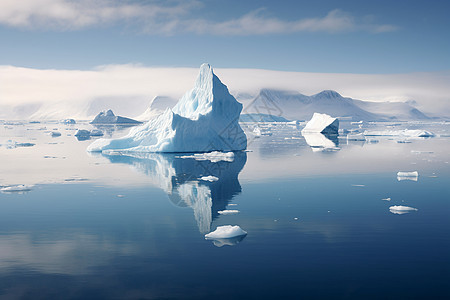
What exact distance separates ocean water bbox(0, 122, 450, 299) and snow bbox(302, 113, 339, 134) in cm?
3058

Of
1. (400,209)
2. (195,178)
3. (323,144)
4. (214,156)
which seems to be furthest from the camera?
(323,144)

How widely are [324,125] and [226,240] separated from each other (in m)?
42.7

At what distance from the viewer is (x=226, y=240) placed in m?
8.26

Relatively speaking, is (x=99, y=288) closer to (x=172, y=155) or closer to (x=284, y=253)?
(x=284, y=253)

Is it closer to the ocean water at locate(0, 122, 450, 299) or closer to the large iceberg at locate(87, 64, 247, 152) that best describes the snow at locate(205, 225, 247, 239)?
the ocean water at locate(0, 122, 450, 299)

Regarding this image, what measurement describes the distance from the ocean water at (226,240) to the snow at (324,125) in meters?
30.6

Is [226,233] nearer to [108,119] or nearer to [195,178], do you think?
[195,178]

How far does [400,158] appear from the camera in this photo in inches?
915

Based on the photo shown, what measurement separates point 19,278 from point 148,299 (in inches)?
90.1

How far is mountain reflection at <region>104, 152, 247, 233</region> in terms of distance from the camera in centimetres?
1143

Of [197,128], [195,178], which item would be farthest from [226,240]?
[197,128]

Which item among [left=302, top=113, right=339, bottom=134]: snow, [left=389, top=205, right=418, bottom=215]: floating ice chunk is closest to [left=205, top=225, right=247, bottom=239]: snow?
[left=389, top=205, right=418, bottom=215]: floating ice chunk

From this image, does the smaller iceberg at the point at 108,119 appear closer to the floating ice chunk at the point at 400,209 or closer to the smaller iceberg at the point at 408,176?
the smaller iceberg at the point at 408,176

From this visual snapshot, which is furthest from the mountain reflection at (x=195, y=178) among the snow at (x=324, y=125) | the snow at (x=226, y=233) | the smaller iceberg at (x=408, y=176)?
the snow at (x=324, y=125)
